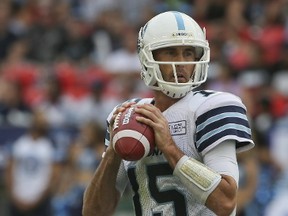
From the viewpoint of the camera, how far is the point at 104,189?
4.18m

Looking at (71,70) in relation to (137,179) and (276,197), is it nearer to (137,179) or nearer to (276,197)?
(276,197)

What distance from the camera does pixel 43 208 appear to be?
8.99m

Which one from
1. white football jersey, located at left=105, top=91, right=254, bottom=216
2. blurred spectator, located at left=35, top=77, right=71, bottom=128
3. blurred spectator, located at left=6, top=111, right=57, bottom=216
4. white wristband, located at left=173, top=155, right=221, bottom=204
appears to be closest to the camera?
white wristband, located at left=173, top=155, right=221, bottom=204

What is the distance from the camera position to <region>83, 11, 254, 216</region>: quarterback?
3775 millimetres

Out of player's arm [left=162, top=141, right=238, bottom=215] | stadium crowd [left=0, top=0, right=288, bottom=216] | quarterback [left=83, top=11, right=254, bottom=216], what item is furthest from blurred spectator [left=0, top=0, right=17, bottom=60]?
player's arm [left=162, top=141, right=238, bottom=215]

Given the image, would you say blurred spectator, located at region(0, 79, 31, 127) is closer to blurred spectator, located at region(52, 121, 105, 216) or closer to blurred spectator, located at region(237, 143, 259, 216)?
blurred spectator, located at region(52, 121, 105, 216)

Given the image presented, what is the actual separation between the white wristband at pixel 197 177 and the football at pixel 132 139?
0.51 ft

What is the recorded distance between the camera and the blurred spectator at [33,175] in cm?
901

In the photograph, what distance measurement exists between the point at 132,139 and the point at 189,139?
0.93 ft

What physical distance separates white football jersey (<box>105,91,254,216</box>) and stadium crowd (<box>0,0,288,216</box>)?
294 cm

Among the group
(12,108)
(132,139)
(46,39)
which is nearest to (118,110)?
(132,139)

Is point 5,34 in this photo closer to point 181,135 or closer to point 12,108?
point 12,108

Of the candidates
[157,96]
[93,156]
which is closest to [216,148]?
[157,96]

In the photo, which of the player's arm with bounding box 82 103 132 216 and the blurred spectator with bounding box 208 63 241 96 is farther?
the blurred spectator with bounding box 208 63 241 96
